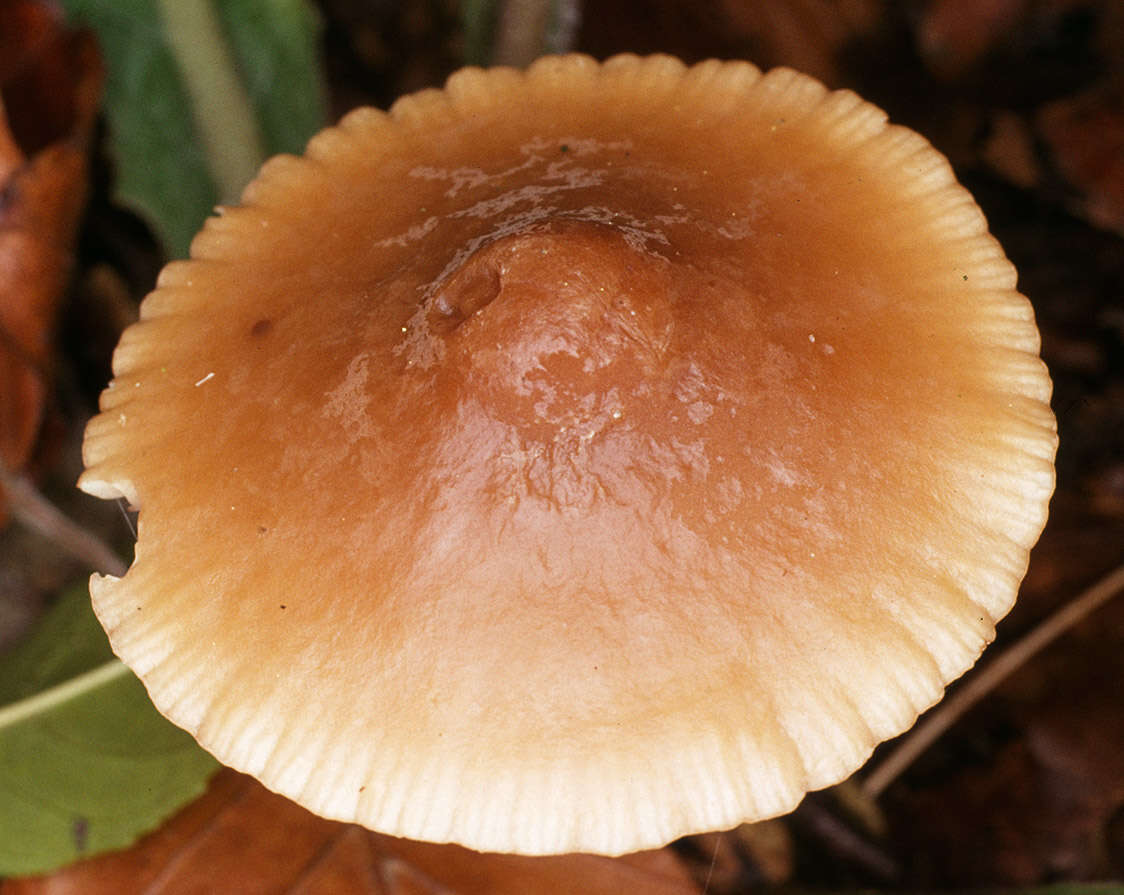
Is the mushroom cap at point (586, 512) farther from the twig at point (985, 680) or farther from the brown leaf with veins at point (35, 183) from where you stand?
the twig at point (985, 680)

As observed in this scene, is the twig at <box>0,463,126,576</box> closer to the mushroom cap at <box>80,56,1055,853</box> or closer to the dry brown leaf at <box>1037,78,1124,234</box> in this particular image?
the mushroom cap at <box>80,56,1055,853</box>

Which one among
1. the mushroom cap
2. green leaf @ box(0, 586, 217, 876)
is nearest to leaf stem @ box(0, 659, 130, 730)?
green leaf @ box(0, 586, 217, 876)

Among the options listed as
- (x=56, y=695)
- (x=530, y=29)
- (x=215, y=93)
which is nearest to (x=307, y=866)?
(x=56, y=695)

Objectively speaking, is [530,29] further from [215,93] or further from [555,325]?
[555,325]

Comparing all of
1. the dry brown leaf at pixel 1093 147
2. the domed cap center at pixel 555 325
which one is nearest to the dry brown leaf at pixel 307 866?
the domed cap center at pixel 555 325

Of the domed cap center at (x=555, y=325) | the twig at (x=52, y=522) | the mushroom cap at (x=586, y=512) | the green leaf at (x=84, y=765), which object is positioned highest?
the domed cap center at (x=555, y=325)
